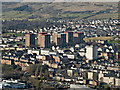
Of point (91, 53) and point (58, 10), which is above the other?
point (58, 10)

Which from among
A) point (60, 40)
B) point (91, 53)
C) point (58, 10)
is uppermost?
point (58, 10)

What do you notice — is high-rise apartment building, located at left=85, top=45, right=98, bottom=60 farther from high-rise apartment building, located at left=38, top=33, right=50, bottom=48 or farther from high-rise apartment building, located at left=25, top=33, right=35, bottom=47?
high-rise apartment building, located at left=25, top=33, right=35, bottom=47

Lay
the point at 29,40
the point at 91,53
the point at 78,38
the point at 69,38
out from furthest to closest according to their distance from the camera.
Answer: the point at 78,38 → the point at 69,38 → the point at 29,40 → the point at 91,53

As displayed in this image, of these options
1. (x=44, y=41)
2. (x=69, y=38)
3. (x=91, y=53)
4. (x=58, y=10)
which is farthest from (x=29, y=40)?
(x=58, y=10)

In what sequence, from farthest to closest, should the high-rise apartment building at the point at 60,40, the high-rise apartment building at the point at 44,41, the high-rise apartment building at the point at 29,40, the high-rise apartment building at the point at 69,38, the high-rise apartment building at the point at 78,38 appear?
1. the high-rise apartment building at the point at 78,38
2. the high-rise apartment building at the point at 69,38
3. the high-rise apartment building at the point at 60,40
4. the high-rise apartment building at the point at 29,40
5. the high-rise apartment building at the point at 44,41

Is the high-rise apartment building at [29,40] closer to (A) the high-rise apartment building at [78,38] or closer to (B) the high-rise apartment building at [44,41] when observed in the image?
(B) the high-rise apartment building at [44,41]

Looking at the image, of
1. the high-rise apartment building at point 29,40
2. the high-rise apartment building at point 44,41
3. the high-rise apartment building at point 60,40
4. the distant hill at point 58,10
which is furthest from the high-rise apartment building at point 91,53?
the distant hill at point 58,10

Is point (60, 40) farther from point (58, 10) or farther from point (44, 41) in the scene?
point (58, 10)

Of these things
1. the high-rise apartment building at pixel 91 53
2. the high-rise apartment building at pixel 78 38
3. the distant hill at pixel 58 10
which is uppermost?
the distant hill at pixel 58 10

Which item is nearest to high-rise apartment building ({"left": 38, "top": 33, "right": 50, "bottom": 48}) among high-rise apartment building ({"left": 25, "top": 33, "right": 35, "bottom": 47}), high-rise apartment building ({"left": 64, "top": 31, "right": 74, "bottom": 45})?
high-rise apartment building ({"left": 25, "top": 33, "right": 35, "bottom": 47})
